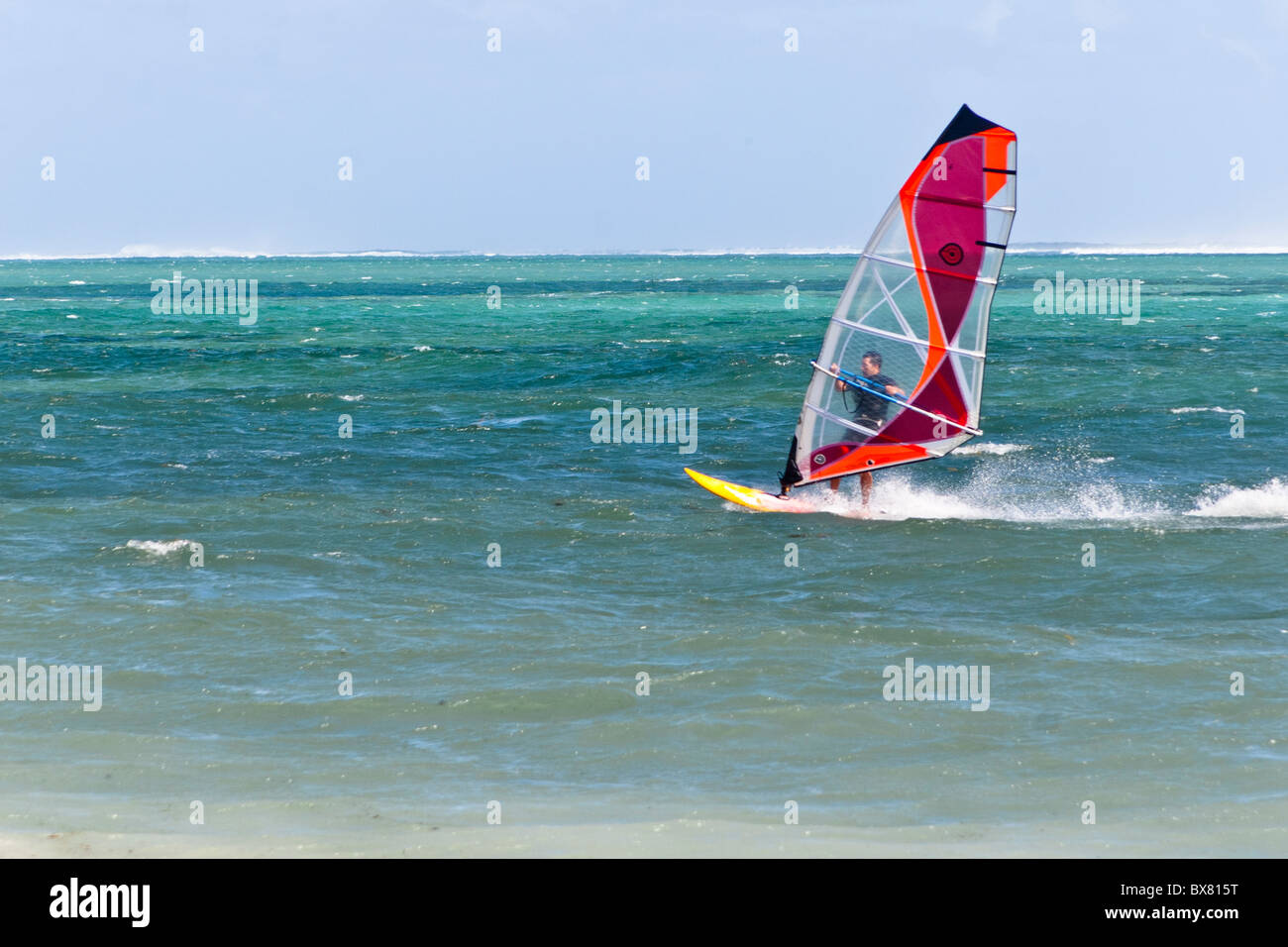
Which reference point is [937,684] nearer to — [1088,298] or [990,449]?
[990,449]

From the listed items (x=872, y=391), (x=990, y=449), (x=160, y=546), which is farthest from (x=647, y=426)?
(x=160, y=546)

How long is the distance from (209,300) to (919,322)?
7399 centimetres

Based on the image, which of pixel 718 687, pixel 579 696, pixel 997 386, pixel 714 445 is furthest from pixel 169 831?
pixel 997 386

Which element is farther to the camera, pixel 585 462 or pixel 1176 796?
pixel 585 462

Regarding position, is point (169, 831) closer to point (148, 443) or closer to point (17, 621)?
point (17, 621)

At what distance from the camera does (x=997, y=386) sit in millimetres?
28797

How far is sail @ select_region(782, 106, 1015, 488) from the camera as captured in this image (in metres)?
13.8

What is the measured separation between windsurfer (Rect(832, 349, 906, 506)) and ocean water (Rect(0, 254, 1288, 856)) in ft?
3.81

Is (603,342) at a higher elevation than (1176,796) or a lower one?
A: higher

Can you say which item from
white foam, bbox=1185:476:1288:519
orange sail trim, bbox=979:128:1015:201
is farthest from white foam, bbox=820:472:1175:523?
orange sail trim, bbox=979:128:1015:201

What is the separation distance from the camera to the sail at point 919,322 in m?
13.8

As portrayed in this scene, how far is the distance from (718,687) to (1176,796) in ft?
10.2

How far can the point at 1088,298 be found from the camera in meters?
84.1
